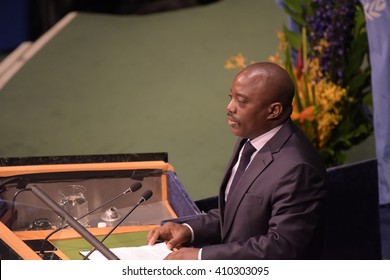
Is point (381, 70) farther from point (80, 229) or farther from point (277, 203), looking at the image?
point (80, 229)

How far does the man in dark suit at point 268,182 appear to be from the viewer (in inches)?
92.9

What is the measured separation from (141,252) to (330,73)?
2468 mm

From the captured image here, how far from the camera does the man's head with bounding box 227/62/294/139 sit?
2.38 m

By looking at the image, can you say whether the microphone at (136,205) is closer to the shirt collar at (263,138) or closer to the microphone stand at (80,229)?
the microphone stand at (80,229)

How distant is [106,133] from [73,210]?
2716 millimetres

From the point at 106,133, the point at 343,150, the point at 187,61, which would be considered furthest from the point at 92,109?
the point at 343,150

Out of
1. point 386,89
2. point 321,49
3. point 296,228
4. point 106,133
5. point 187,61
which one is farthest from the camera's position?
point 187,61

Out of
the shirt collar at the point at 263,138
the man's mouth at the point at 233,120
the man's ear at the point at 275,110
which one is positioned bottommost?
the shirt collar at the point at 263,138

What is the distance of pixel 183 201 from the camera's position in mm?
2809

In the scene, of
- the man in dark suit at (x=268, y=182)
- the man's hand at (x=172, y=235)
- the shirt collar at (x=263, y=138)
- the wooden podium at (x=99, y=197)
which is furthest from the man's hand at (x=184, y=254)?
the shirt collar at (x=263, y=138)

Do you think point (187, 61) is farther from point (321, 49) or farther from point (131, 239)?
point (131, 239)

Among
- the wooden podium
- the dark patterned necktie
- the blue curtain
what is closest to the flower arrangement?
the blue curtain

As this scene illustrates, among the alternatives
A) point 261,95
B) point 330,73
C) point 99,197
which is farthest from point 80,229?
point 330,73

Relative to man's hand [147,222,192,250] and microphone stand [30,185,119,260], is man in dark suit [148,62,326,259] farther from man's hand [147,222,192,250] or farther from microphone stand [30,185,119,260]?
microphone stand [30,185,119,260]
